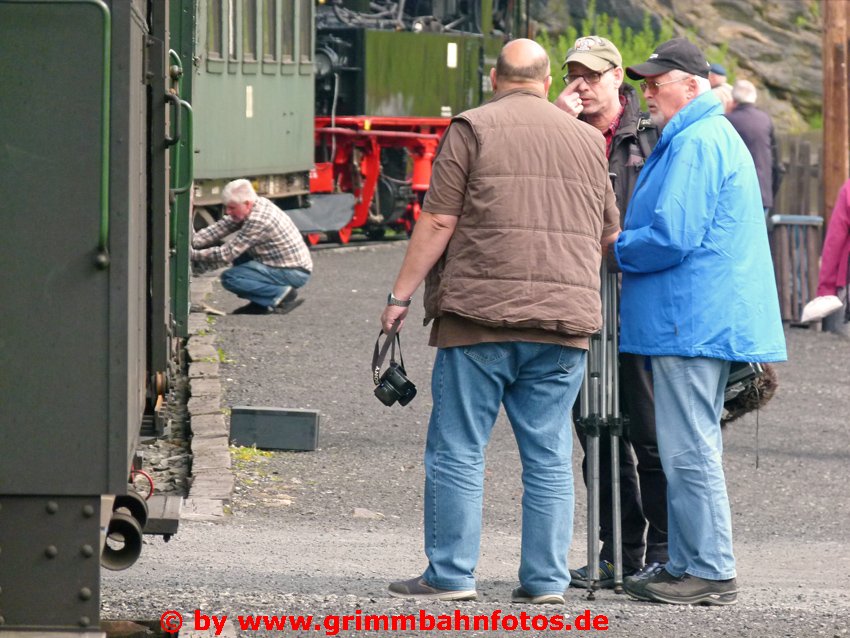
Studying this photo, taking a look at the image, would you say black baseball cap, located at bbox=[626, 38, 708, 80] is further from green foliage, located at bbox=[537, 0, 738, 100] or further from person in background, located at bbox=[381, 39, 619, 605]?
green foliage, located at bbox=[537, 0, 738, 100]

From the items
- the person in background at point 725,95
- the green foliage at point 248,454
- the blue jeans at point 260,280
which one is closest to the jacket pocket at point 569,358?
the green foliage at point 248,454

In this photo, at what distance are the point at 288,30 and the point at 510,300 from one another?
1470 cm

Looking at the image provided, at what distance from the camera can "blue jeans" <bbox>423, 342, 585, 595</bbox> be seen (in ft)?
17.3

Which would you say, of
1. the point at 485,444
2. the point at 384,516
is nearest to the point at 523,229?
the point at 485,444

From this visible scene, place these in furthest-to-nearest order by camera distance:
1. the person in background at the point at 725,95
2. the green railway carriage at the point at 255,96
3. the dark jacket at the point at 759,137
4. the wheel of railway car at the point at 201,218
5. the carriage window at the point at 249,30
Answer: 1. the carriage window at the point at 249,30
2. the wheel of railway car at the point at 201,218
3. the green railway carriage at the point at 255,96
4. the dark jacket at the point at 759,137
5. the person in background at the point at 725,95

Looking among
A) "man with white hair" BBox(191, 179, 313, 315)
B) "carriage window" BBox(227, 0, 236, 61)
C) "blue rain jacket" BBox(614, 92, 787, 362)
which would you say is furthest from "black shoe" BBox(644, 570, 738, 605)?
"carriage window" BBox(227, 0, 236, 61)

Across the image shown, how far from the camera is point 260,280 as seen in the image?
14.0 meters

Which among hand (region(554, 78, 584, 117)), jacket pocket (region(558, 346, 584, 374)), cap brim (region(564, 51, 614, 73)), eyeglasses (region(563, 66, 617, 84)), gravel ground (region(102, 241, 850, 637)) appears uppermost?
cap brim (region(564, 51, 614, 73))

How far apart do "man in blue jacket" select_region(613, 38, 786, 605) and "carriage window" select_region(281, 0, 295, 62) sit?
45.9 ft

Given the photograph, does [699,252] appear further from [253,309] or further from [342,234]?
[342,234]

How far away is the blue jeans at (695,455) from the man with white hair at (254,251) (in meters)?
8.34

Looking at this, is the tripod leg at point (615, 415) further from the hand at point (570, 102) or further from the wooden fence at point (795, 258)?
the wooden fence at point (795, 258)

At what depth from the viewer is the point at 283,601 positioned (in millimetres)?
5188

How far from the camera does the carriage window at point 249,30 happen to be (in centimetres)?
1777
